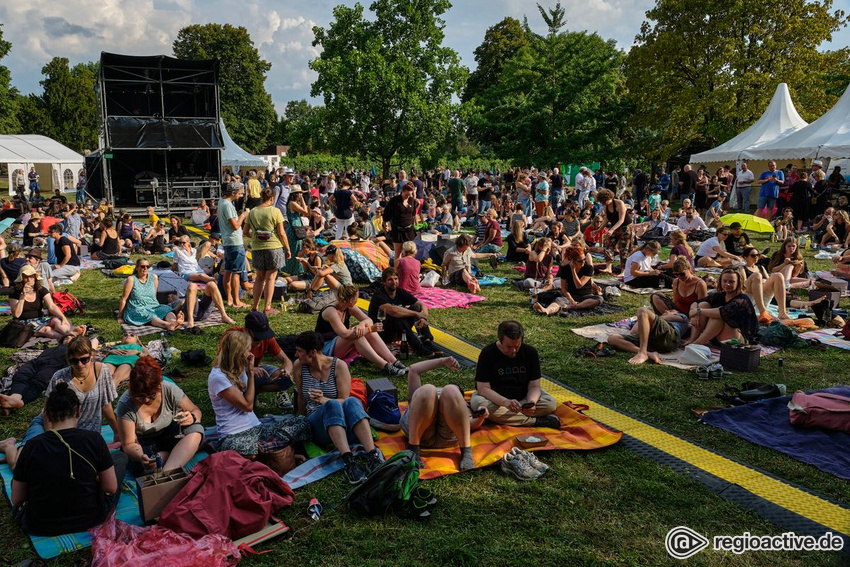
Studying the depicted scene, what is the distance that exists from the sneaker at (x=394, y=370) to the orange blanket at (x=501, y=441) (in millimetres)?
1505

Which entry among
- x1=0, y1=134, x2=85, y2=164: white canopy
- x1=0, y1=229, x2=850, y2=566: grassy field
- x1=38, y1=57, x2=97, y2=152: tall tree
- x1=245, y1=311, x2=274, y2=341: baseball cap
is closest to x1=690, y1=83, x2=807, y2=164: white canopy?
x1=0, y1=229, x2=850, y2=566: grassy field

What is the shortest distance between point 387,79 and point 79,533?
29406 mm

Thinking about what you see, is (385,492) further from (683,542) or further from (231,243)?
(231,243)

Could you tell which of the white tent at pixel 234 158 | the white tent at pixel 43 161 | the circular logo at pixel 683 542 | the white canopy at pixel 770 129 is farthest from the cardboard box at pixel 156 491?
the white tent at pixel 43 161

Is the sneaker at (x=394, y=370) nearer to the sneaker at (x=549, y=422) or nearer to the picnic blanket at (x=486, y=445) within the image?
the picnic blanket at (x=486, y=445)

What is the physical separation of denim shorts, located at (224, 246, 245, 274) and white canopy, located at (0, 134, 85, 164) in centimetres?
3038

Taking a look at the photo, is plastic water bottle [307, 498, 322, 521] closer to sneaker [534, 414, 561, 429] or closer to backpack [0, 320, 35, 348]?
sneaker [534, 414, 561, 429]

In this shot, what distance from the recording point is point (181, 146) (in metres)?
20.6

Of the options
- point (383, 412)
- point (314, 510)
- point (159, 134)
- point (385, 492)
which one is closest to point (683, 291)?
point (383, 412)

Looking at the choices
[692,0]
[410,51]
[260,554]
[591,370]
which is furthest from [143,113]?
[692,0]

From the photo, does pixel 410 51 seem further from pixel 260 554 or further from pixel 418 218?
pixel 260 554

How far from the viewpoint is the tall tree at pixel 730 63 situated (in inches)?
1101

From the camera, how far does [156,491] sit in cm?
401

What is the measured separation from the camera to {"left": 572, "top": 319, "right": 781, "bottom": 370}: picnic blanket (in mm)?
7305
